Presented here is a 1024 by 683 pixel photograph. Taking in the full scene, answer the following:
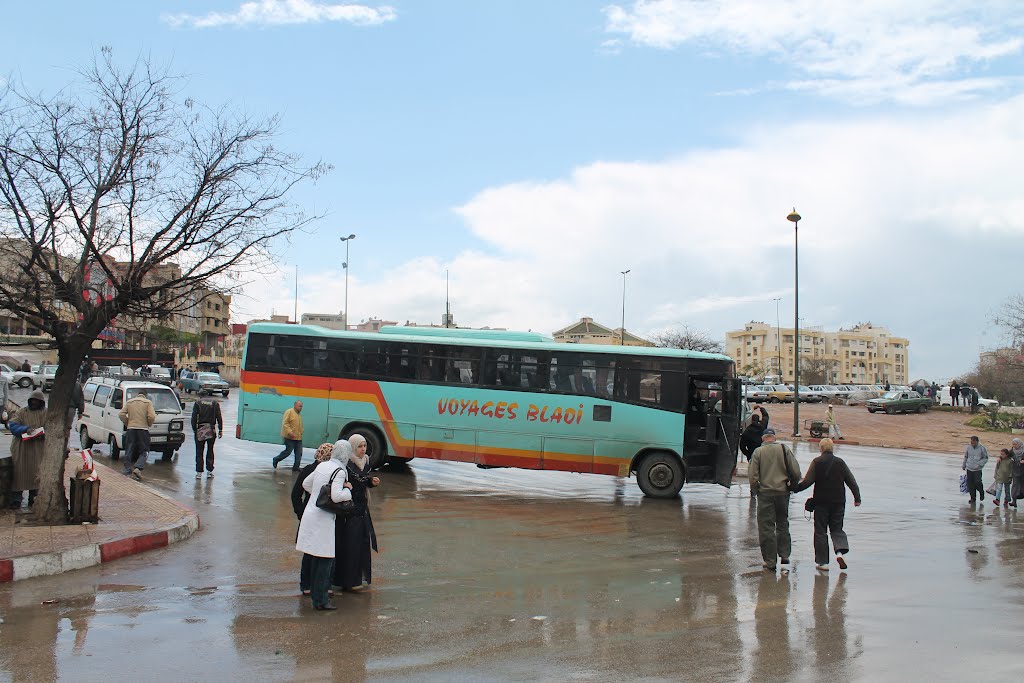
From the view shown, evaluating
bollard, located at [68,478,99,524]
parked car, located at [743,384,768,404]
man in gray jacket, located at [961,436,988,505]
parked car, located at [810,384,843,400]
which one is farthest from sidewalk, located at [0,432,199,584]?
parked car, located at [810,384,843,400]

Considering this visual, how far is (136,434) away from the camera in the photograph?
51.8 feet

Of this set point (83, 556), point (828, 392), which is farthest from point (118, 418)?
point (828, 392)

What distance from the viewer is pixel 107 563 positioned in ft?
30.7

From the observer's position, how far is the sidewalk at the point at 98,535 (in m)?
8.78

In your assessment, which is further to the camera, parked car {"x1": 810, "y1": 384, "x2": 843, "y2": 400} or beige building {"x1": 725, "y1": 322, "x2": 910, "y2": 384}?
beige building {"x1": 725, "y1": 322, "x2": 910, "y2": 384}

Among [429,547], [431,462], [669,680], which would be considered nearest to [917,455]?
[431,462]

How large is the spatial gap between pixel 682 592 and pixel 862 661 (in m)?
2.43

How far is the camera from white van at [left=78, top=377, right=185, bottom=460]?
18969 millimetres

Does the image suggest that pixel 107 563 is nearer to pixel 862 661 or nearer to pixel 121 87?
pixel 121 87

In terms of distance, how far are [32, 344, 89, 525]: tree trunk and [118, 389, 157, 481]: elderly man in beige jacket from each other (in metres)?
4.86

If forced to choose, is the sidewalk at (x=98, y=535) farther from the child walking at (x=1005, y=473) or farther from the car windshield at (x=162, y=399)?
the child walking at (x=1005, y=473)

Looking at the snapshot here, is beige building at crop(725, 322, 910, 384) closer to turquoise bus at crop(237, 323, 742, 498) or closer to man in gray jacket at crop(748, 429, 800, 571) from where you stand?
turquoise bus at crop(237, 323, 742, 498)

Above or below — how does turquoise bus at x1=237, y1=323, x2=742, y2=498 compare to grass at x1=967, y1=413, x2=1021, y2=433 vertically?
above

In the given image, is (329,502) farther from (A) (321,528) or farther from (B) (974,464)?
(B) (974,464)
